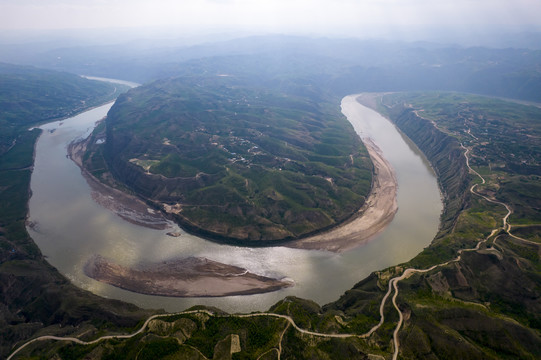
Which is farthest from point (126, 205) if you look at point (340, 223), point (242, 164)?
point (340, 223)

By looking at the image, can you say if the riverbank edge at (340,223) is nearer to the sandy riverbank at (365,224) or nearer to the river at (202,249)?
the sandy riverbank at (365,224)

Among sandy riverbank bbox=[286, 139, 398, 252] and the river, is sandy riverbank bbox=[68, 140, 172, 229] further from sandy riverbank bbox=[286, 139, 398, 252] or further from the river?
sandy riverbank bbox=[286, 139, 398, 252]

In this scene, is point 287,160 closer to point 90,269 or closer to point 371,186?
point 371,186

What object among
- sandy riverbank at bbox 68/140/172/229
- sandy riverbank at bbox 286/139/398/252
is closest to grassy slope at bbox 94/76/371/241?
sandy riverbank at bbox 286/139/398/252

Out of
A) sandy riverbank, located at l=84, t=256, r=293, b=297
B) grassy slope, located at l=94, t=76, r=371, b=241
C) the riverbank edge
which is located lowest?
sandy riverbank, located at l=84, t=256, r=293, b=297

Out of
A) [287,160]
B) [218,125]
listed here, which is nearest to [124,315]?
[287,160]

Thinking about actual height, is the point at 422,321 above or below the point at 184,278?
above

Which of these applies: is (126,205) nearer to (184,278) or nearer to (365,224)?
(184,278)
